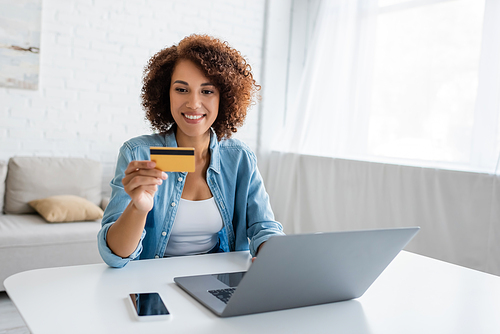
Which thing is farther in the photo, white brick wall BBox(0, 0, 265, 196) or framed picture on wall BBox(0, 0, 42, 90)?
white brick wall BBox(0, 0, 265, 196)

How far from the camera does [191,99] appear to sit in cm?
140

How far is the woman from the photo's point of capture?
1.36 metres

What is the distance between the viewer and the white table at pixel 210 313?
0.78m

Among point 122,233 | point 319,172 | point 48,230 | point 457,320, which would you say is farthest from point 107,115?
point 457,320

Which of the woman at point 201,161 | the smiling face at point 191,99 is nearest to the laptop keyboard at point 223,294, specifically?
the woman at point 201,161

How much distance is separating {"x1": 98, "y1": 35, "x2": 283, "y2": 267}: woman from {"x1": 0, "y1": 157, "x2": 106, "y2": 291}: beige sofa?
1.44 m

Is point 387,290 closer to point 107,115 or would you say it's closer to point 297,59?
point 107,115

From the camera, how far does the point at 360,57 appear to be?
11.6 ft

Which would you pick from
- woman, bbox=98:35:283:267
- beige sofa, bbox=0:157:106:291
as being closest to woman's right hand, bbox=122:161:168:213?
woman, bbox=98:35:283:267

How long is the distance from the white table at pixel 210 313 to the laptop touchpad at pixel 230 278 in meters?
0.05

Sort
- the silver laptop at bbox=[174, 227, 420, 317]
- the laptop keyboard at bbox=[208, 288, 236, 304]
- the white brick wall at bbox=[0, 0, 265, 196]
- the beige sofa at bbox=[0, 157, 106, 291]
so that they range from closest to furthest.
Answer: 1. the silver laptop at bbox=[174, 227, 420, 317]
2. the laptop keyboard at bbox=[208, 288, 236, 304]
3. the beige sofa at bbox=[0, 157, 106, 291]
4. the white brick wall at bbox=[0, 0, 265, 196]

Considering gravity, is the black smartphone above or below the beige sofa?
above

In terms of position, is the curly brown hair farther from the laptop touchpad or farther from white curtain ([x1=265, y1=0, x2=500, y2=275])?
white curtain ([x1=265, y1=0, x2=500, y2=275])

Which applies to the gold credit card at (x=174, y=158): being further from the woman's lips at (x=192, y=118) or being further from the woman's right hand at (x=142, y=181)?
the woman's lips at (x=192, y=118)
